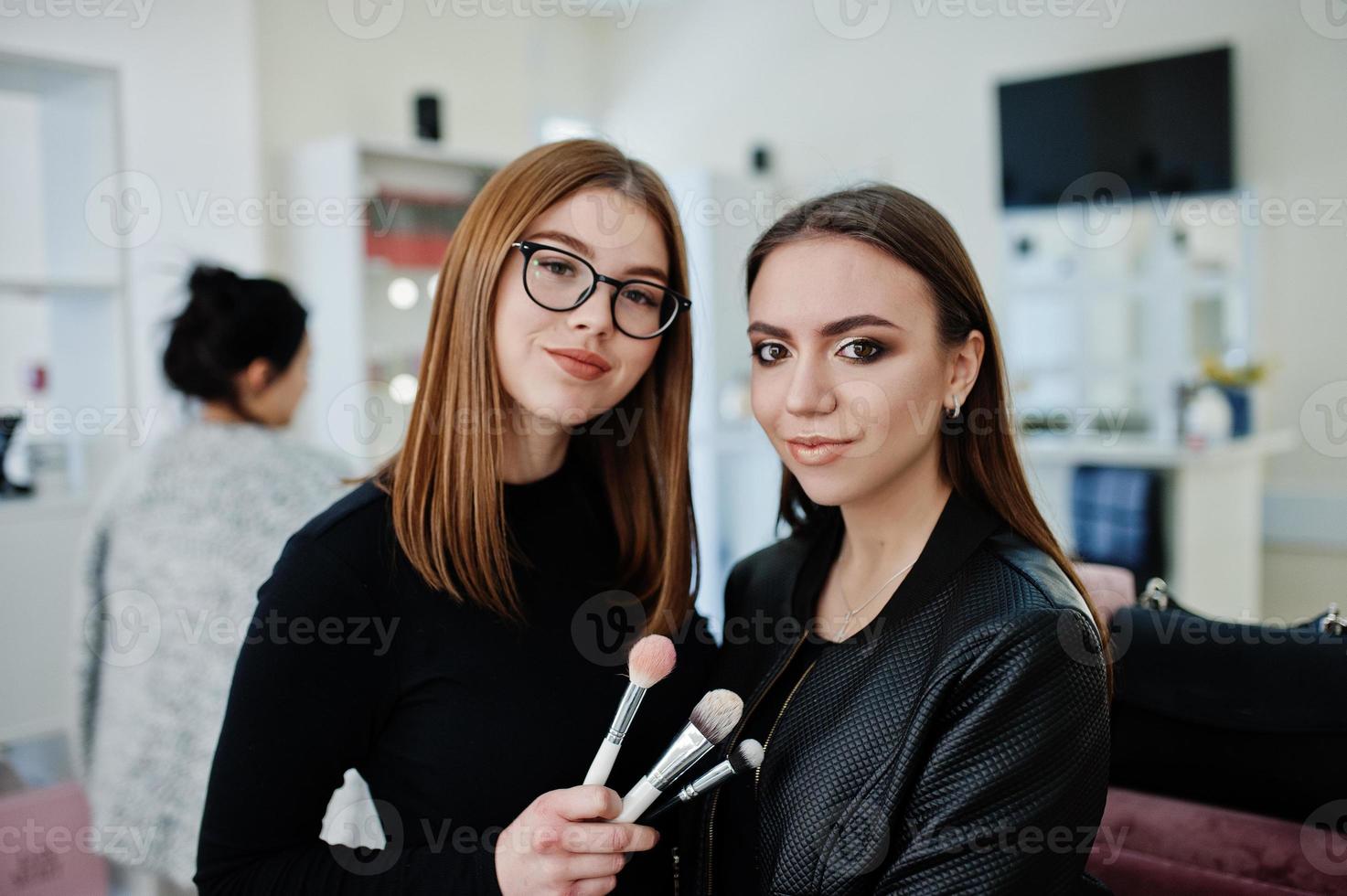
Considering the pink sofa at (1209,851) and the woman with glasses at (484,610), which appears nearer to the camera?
the woman with glasses at (484,610)

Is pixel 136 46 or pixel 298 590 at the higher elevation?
pixel 136 46

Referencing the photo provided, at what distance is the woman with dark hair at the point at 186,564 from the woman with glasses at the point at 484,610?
954 mm

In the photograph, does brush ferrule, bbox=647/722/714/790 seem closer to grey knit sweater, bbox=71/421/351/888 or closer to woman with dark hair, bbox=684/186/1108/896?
woman with dark hair, bbox=684/186/1108/896

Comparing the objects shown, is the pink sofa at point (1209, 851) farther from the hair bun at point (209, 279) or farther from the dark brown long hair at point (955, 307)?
the hair bun at point (209, 279)

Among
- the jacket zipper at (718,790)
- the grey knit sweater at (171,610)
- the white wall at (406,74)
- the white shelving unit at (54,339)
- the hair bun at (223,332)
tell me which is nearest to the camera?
the jacket zipper at (718,790)

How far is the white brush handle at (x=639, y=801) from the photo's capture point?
2.98ft

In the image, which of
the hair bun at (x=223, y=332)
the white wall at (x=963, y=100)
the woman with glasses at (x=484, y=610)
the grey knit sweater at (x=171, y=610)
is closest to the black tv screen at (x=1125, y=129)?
the white wall at (x=963, y=100)

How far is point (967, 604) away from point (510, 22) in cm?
498

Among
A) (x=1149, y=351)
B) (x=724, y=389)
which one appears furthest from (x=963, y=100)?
(x=724, y=389)

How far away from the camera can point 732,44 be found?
581 cm

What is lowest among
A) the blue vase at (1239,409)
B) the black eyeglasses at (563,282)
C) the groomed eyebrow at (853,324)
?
the blue vase at (1239,409)

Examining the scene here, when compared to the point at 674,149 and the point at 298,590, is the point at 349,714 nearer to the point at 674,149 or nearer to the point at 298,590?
the point at 298,590

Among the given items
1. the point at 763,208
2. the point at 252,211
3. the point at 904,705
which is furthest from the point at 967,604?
the point at 763,208

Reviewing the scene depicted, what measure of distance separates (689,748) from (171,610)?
143cm
